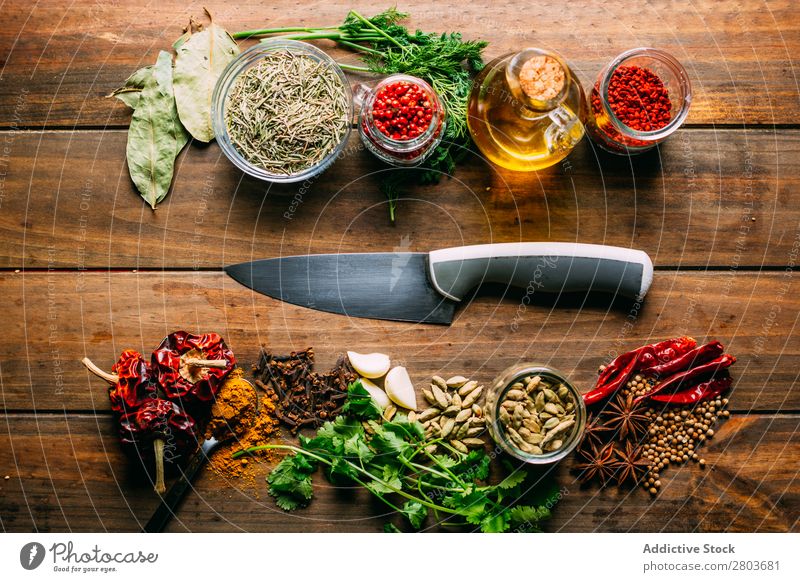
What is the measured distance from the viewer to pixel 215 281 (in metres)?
1.42

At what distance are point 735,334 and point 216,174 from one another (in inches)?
52.0

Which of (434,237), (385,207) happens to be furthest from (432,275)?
(385,207)

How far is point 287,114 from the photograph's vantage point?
52.4 inches

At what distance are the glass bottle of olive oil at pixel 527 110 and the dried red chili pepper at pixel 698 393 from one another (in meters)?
0.62

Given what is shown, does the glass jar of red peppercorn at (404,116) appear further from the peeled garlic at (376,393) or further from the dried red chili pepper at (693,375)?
the dried red chili pepper at (693,375)

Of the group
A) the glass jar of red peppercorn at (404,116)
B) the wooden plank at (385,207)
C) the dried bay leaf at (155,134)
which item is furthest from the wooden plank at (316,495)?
the glass jar of red peppercorn at (404,116)

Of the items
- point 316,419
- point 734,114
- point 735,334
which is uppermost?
point 734,114

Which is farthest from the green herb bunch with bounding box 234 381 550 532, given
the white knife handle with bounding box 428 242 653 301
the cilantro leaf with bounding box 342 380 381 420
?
the white knife handle with bounding box 428 242 653 301

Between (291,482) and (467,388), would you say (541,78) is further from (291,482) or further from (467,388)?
(291,482)

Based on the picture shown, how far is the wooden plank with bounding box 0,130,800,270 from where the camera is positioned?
1413 millimetres

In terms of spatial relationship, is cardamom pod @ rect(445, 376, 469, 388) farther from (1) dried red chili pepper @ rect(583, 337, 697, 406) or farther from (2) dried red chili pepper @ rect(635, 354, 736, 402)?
(2) dried red chili pepper @ rect(635, 354, 736, 402)

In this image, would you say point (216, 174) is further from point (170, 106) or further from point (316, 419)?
point (316, 419)

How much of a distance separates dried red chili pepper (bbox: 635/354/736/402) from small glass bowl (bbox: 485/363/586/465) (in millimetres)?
194
